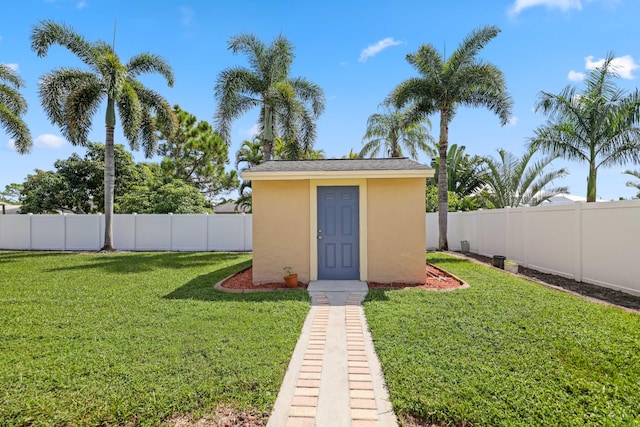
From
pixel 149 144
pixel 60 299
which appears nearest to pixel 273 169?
pixel 60 299

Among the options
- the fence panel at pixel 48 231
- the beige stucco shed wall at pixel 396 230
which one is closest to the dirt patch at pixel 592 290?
the beige stucco shed wall at pixel 396 230

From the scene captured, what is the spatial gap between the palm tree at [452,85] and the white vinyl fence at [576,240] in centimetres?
339

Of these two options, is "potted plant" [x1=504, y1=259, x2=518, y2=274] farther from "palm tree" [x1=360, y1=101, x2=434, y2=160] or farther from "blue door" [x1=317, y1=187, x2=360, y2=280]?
"palm tree" [x1=360, y1=101, x2=434, y2=160]

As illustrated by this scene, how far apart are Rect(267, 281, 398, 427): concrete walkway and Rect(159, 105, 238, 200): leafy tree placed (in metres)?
23.3

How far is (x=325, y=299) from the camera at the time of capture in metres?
6.39

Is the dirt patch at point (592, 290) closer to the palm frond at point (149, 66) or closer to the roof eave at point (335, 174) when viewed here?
the roof eave at point (335, 174)

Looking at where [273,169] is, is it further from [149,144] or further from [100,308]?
[149,144]

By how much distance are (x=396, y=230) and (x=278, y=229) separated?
109 inches

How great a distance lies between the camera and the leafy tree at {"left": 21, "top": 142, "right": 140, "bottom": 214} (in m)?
20.7

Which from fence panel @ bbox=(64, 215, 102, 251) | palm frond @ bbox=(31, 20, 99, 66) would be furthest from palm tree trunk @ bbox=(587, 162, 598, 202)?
fence panel @ bbox=(64, 215, 102, 251)

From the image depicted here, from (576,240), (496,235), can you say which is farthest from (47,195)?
(576,240)

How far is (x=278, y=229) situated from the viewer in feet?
25.3

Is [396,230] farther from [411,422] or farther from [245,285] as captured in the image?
[411,422]

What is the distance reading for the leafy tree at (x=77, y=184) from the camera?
20719 millimetres
